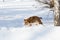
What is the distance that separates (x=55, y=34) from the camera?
3.28 meters

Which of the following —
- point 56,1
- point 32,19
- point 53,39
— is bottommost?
point 32,19

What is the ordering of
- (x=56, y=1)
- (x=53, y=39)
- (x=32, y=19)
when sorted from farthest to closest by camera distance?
1. (x=32, y=19)
2. (x=56, y=1)
3. (x=53, y=39)

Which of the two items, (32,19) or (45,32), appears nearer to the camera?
(45,32)

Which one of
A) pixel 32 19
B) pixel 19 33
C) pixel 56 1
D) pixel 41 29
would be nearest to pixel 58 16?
pixel 56 1

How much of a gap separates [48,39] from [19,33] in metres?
0.50

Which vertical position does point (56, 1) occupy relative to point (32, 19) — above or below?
above

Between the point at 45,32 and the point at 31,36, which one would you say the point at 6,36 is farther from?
the point at 45,32

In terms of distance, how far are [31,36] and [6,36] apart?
419 mm

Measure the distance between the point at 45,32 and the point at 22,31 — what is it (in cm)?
40

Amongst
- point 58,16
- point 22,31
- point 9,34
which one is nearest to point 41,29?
point 22,31

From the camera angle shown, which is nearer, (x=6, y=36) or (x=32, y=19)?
(x=6, y=36)

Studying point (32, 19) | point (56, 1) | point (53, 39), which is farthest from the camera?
point (32, 19)

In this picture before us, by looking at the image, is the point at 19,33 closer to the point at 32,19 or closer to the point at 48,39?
the point at 48,39

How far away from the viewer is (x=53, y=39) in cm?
318
